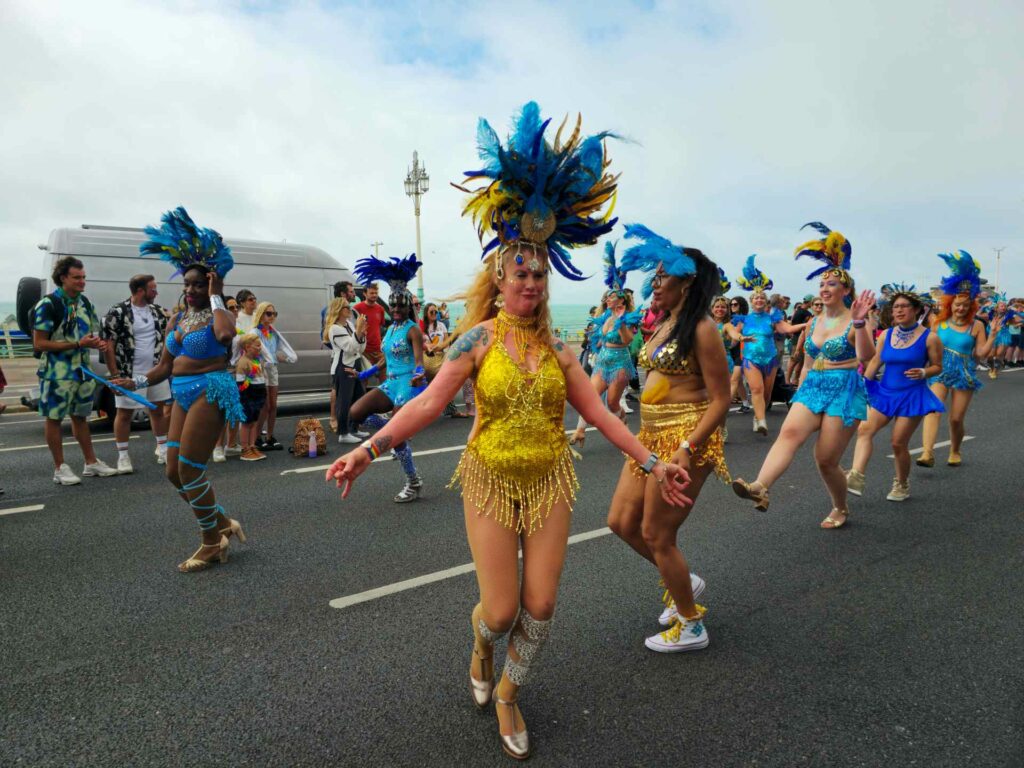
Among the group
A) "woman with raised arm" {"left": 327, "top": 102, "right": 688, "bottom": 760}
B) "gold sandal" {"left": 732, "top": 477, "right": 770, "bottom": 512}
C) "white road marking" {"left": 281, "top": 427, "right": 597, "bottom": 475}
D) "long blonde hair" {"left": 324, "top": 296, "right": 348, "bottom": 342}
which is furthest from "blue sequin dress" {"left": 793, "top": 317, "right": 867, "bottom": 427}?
"long blonde hair" {"left": 324, "top": 296, "right": 348, "bottom": 342}

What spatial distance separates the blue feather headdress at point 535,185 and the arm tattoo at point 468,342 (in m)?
0.40

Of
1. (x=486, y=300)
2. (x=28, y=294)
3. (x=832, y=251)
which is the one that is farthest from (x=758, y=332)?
(x=28, y=294)

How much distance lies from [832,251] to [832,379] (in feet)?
3.20

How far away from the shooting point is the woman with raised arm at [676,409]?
3129 millimetres

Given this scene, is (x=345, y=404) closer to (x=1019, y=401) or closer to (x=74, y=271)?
(x=74, y=271)

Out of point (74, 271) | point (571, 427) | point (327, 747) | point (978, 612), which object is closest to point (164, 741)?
point (327, 747)

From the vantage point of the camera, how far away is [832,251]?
4.91m

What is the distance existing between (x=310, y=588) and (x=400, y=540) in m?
0.94

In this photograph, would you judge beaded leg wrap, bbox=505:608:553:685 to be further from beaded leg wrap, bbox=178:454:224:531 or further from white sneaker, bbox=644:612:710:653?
beaded leg wrap, bbox=178:454:224:531

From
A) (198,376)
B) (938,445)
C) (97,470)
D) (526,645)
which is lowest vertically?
(938,445)

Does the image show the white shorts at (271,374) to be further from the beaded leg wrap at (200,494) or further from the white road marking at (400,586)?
the white road marking at (400,586)

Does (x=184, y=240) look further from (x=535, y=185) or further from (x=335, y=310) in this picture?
(x=335, y=310)

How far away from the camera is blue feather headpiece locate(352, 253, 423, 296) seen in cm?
609

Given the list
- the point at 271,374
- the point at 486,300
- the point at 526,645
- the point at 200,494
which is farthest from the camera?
the point at 271,374
